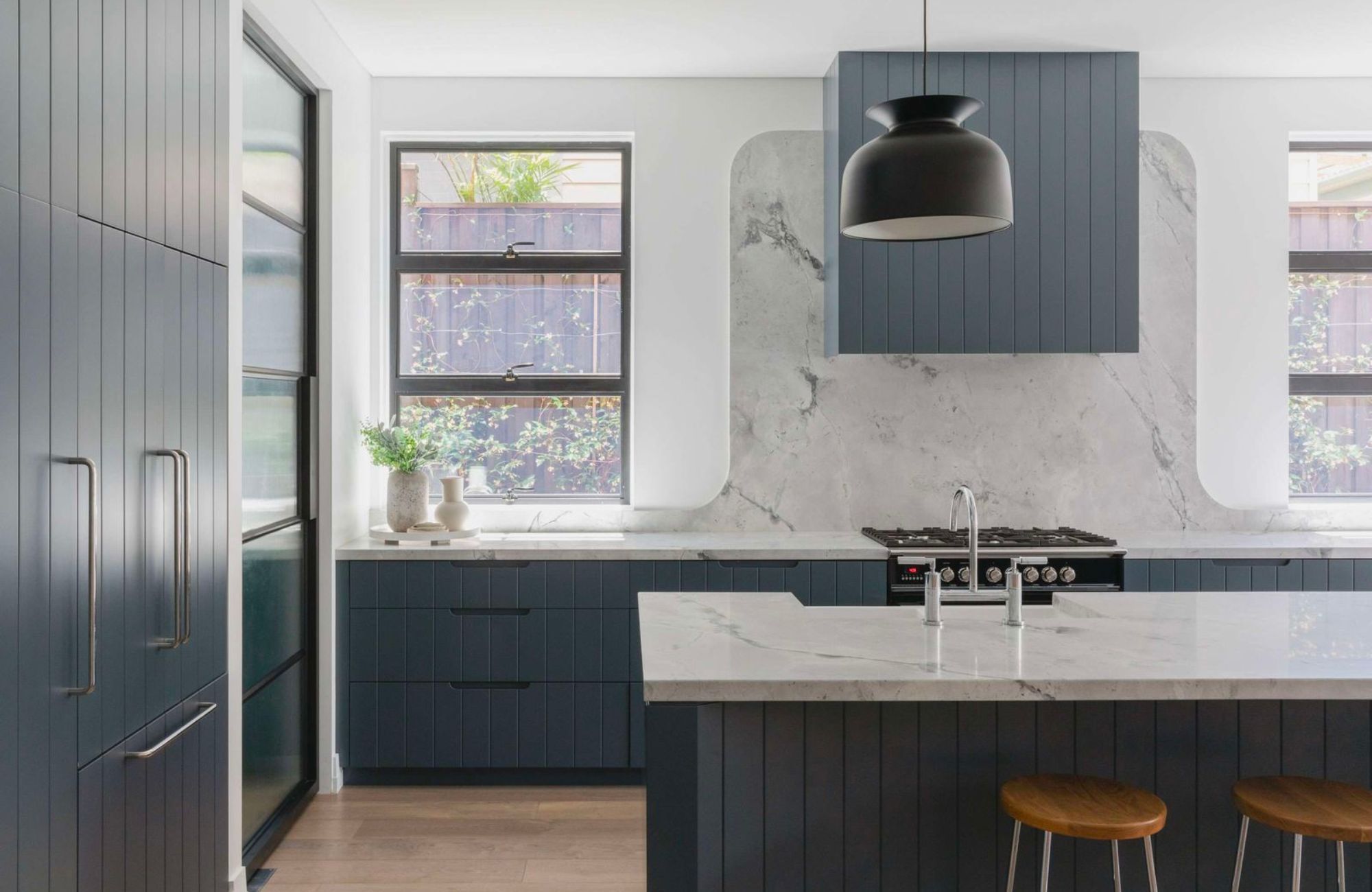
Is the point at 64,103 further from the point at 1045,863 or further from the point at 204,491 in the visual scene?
the point at 1045,863

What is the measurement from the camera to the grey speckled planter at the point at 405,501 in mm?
3875

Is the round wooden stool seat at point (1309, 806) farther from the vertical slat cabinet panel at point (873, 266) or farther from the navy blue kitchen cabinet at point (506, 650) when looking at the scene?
the vertical slat cabinet panel at point (873, 266)

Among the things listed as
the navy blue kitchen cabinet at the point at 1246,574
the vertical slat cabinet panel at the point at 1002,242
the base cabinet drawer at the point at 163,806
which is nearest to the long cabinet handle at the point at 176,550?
the base cabinet drawer at the point at 163,806

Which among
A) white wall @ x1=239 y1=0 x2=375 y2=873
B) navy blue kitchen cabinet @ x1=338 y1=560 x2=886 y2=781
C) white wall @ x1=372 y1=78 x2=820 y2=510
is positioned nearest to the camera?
white wall @ x1=239 y1=0 x2=375 y2=873

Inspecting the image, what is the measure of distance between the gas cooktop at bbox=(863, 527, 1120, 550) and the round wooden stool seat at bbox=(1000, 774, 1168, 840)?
5.03 feet

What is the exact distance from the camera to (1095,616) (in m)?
2.36

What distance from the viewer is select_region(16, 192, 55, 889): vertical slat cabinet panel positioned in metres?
1.69

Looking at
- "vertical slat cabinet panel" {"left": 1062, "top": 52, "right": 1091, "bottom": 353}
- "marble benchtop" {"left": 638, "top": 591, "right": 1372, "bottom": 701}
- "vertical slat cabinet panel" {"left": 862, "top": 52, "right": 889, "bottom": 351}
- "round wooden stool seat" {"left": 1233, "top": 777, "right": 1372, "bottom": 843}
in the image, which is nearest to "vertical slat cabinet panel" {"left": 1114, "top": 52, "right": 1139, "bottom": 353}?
"vertical slat cabinet panel" {"left": 1062, "top": 52, "right": 1091, "bottom": 353}

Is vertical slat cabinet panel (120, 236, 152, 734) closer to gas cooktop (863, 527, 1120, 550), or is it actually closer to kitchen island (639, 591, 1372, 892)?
kitchen island (639, 591, 1372, 892)

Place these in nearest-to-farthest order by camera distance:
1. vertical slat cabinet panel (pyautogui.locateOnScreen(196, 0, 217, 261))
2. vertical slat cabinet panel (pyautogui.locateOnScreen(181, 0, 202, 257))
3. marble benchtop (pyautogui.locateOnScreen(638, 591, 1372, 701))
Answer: marble benchtop (pyautogui.locateOnScreen(638, 591, 1372, 701))
vertical slat cabinet panel (pyautogui.locateOnScreen(181, 0, 202, 257))
vertical slat cabinet panel (pyautogui.locateOnScreen(196, 0, 217, 261))

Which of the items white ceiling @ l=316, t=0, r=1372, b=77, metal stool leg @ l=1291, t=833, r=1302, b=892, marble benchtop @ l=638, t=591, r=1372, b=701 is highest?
white ceiling @ l=316, t=0, r=1372, b=77

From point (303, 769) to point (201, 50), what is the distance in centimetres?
241

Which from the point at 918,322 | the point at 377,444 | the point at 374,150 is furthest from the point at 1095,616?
the point at 374,150

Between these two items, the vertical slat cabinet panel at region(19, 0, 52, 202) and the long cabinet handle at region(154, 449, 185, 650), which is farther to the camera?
the long cabinet handle at region(154, 449, 185, 650)
